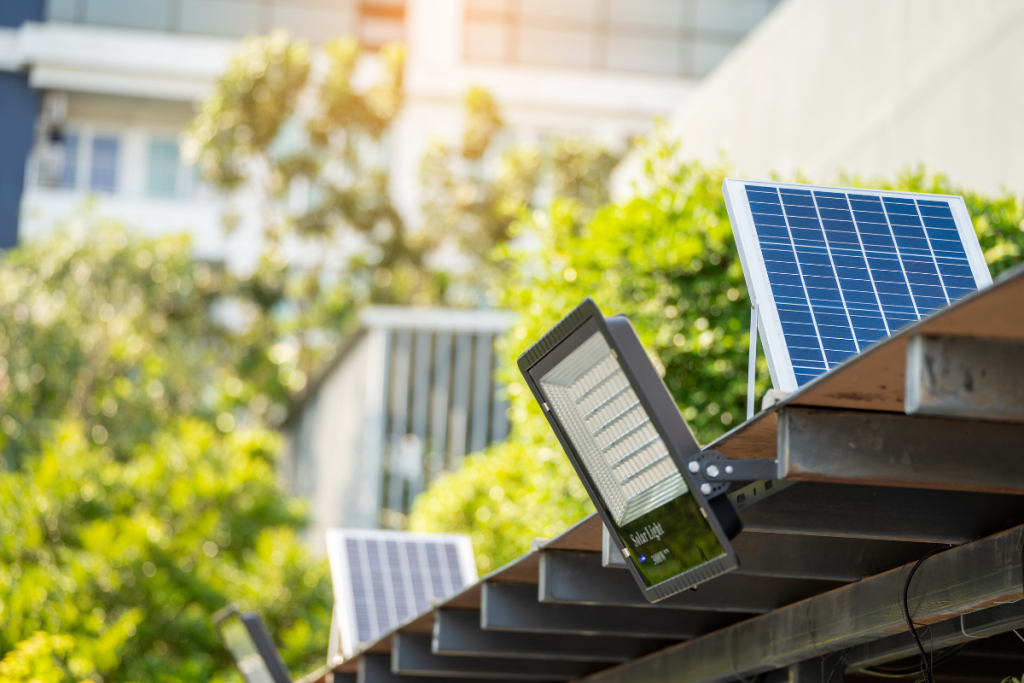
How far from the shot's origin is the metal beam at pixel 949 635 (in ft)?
11.9

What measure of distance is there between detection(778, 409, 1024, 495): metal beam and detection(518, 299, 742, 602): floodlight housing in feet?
0.66

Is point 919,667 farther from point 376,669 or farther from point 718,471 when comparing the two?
point 376,669

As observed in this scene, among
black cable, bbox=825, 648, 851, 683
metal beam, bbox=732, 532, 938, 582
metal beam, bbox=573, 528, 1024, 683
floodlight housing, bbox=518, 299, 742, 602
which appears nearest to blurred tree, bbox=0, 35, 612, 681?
metal beam, bbox=573, 528, 1024, 683

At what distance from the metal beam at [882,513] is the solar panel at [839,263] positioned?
32cm

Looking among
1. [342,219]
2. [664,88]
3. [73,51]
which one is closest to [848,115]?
[342,219]

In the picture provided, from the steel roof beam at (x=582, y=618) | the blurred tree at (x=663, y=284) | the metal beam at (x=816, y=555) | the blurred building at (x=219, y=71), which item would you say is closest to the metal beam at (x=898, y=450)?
the metal beam at (x=816, y=555)

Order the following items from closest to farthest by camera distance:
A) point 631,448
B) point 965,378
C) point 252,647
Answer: point 965,378, point 631,448, point 252,647

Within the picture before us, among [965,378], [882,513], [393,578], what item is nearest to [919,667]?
[882,513]

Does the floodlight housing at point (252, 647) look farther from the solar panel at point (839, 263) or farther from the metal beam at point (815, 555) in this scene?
the solar panel at point (839, 263)

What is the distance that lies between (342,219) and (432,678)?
21.4 metres

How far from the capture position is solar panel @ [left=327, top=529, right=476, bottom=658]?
8.36 m

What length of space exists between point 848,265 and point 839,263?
0.10 feet

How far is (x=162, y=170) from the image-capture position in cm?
3659

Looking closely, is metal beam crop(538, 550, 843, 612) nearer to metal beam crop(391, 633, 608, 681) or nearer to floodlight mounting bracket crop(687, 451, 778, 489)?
floodlight mounting bracket crop(687, 451, 778, 489)
